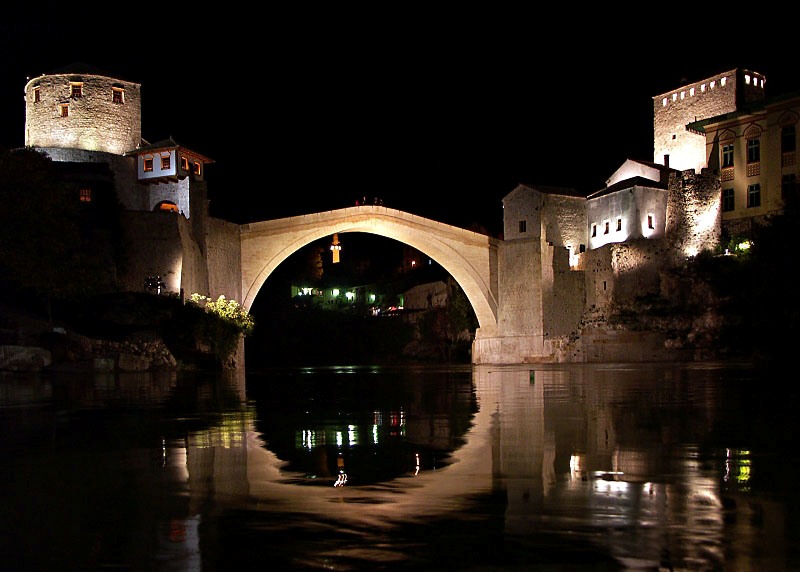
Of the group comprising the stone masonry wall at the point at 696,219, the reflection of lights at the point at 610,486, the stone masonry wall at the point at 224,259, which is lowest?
the reflection of lights at the point at 610,486

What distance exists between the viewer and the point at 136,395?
15719 mm

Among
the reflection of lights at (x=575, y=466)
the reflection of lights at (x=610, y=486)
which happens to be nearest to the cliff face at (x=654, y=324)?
the reflection of lights at (x=575, y=466)

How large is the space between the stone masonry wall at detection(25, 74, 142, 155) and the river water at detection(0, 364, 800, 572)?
36.7 metres

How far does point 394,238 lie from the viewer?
5138 cm

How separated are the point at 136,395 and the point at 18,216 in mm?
15671

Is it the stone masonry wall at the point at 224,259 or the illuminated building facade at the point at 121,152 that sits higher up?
the illuminated building facade at the point at 121,152

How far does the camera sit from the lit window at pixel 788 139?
4281 cm

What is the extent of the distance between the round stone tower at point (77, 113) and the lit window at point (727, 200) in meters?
33.3

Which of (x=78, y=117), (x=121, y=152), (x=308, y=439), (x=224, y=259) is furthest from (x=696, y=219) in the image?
(x=308, y=439)

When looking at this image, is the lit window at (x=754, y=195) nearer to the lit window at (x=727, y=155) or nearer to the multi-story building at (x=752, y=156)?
the multi-story building at (x=752, y=156)

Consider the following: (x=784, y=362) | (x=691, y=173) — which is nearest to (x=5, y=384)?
(x=784, y=362)

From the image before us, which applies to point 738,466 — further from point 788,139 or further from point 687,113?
point 687,113

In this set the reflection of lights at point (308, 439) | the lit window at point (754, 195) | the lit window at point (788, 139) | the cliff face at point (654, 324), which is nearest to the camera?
the reflection of lights at point (308, 439)

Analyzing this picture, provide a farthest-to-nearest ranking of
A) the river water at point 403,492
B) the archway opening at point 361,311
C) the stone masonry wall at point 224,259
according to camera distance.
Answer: the archway opening at point 361,311 < the stone masonry wall at point 224,259 < the river water at point 403,492
